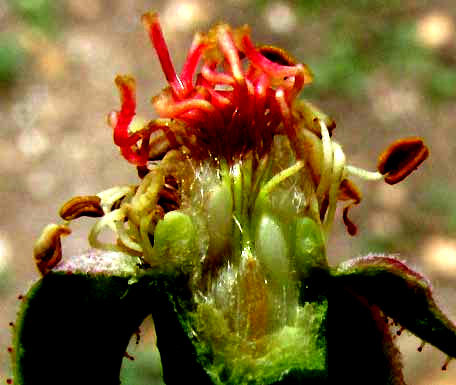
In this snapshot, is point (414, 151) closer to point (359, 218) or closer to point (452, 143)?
point (359, 218)

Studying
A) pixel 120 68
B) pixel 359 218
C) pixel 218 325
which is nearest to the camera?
pixel 218 325

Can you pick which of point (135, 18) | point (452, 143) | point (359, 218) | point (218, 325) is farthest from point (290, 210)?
point (135, 18)

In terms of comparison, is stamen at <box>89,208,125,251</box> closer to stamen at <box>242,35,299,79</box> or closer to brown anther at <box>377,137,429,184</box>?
stamen at <box>242,35,299,79</box>

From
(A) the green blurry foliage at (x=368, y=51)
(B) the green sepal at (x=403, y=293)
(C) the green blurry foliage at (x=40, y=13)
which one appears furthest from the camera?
(C) the green blurry foliage at (x=40, y=13)

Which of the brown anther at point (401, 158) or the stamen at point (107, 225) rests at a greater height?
the brown anther at point (401, 158)

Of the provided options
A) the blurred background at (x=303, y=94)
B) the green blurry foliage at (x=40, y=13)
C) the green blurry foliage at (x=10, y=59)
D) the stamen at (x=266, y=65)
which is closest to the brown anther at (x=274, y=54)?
the stamen at (x=266, y=65)

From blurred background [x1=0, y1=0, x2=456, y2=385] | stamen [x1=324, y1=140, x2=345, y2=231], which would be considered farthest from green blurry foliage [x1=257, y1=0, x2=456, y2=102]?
stamen [x1=324, y1=140, x2=345, y2=231]

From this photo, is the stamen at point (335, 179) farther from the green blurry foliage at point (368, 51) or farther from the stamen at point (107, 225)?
the green blurry foliage at point (368, 51)
